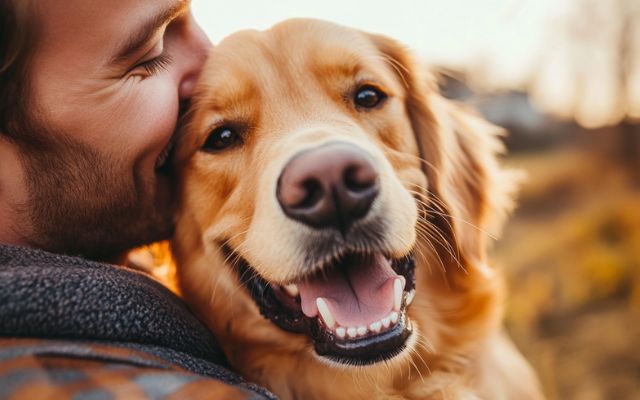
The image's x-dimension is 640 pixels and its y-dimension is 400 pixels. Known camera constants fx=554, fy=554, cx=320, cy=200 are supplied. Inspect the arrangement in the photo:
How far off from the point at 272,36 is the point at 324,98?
1.37 feet

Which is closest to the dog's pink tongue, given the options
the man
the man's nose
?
the man

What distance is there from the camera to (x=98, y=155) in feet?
7.20

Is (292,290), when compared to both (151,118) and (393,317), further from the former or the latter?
(151,118)

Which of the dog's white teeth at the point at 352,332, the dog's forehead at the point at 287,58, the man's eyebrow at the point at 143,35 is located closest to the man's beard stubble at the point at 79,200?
the man's eyebrow at the point at 143,35

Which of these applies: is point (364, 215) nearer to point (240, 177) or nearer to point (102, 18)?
point (240, 177)

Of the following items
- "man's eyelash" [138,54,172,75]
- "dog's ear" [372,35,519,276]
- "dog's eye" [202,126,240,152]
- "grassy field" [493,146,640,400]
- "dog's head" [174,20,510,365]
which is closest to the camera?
"dog's head" [174,20,510,365]

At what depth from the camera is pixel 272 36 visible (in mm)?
2525

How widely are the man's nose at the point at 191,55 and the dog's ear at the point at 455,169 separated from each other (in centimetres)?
83

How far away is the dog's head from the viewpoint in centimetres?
187

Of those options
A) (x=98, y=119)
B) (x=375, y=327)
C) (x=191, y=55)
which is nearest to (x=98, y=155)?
(x=98, y=119)

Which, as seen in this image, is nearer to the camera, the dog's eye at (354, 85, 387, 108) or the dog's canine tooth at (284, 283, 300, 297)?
the dog's canine tooth at (284, 283, 300, 297)

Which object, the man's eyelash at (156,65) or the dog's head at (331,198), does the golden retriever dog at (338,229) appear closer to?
the dog's head at (331,198)

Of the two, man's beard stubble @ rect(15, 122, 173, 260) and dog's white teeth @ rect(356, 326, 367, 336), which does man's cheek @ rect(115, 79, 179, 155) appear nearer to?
man's beard stubble @ rect(15, 122, 173, 260)

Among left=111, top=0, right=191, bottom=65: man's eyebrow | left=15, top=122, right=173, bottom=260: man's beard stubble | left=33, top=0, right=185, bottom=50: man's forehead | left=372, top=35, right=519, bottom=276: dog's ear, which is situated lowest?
left=372, top=35, right=519, bottom=276: dog's ear
